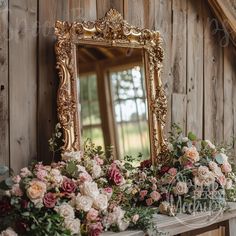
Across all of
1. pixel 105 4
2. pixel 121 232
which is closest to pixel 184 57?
pixel 105 4

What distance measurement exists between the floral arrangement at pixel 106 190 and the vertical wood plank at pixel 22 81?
0.11m

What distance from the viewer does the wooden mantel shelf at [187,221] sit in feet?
6.79

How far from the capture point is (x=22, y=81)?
2.11 meters

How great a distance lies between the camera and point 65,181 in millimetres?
1847

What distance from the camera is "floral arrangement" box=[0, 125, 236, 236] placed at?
5.68ft

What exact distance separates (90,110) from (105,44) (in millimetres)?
374

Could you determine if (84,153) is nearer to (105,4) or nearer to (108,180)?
(108,180)

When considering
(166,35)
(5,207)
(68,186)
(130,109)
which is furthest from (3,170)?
(166,35)

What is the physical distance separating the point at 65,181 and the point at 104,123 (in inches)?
23.5

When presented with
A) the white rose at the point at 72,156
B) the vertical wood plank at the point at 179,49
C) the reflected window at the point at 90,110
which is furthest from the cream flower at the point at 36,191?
the vertical wood plank at the point at 179,49

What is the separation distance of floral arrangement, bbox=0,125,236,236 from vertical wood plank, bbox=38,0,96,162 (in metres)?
0.18

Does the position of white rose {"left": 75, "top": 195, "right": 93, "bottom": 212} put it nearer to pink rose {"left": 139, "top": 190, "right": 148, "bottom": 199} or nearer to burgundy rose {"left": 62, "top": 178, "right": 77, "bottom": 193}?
burgundy rose {"left": 62, "top": 178, "right": 77, "bottom": 193}

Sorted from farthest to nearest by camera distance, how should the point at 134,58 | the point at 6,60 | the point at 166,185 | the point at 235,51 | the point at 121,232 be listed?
the point at 235,51, the point at 134,58, the point at 166,185, the point at 6,60, the point at 121,232

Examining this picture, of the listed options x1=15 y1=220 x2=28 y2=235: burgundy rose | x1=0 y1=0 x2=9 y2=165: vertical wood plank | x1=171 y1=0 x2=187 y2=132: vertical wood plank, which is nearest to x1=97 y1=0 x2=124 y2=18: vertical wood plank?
x1=171 y1=0 x2=187 y2=132: vertical wood plank
